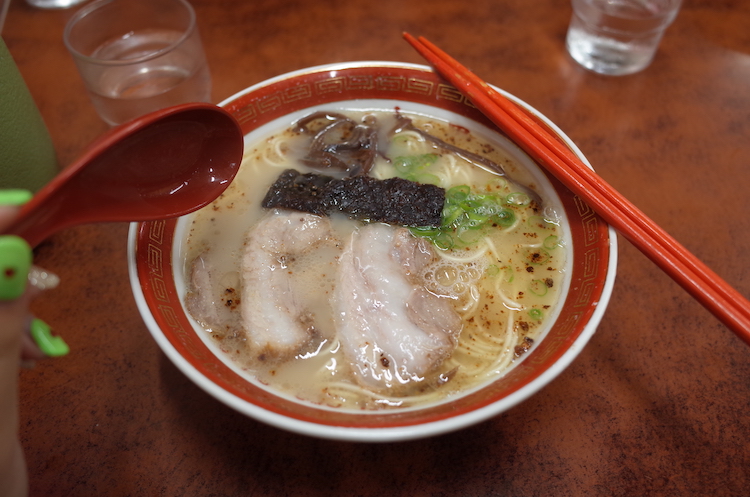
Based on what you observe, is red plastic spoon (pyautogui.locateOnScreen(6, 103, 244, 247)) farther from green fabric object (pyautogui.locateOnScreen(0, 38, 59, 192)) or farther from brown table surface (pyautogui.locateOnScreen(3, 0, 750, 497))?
green fabric object (pyautogui.locateOnScreen(0, 38, 59, 192))

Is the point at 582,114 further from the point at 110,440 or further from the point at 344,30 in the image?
the point at 110,440

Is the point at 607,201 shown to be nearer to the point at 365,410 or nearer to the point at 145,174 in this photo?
the point at 365,410

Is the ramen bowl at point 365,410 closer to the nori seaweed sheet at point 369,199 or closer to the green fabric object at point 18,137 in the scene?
the nori seaweed sheet at point 369,199

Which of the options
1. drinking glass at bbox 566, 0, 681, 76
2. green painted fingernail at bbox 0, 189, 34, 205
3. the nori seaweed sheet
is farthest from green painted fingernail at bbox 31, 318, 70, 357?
drinking glass at bbox 566, 0, 681, 76

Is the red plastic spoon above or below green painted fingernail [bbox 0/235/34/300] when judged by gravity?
below

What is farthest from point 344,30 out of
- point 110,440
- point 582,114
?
point 110,440
